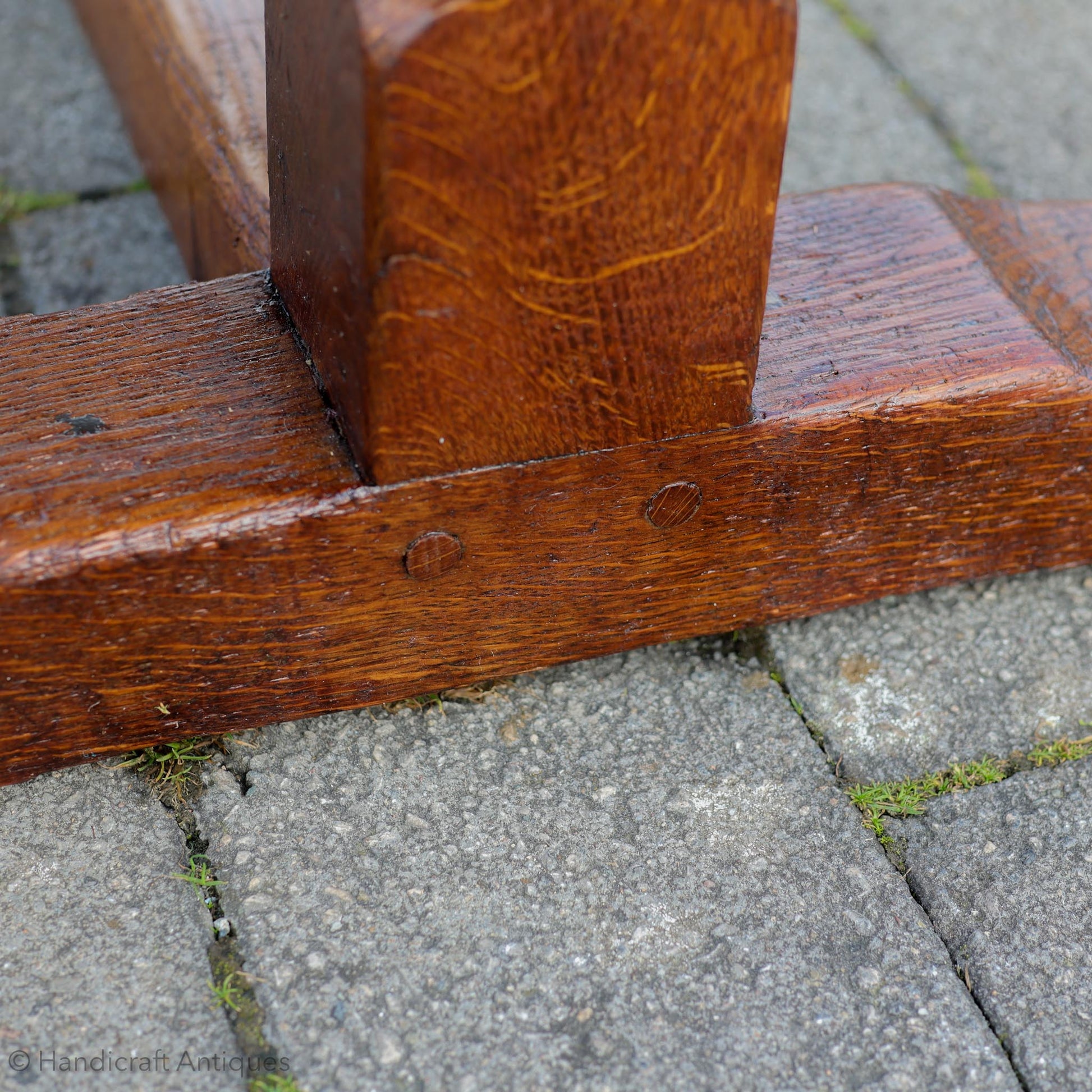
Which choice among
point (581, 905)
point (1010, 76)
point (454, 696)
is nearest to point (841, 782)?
point (581, 905)

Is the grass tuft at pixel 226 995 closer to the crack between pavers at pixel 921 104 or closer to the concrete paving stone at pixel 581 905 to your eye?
the concrete paving stone at pixel 581 905

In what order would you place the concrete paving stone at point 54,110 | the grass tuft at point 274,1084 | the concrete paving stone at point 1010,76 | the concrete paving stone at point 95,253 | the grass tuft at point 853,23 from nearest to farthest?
the grass tuft at point 274,1084
the concrete paving stone at point 95,253
the concrete paving stone at point 54,110
the concrete paving stone at point 1010,76
the grass tuft at point 853,23

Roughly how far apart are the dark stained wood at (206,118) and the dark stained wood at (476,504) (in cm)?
27

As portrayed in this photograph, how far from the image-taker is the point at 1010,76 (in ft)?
8.54

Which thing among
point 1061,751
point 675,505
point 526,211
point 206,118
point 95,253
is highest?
point 526,211

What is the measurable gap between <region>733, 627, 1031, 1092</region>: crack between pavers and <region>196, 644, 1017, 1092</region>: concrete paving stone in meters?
0.01

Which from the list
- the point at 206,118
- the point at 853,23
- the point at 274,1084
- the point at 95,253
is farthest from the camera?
the point at 853,23

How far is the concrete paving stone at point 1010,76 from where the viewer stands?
2396mm

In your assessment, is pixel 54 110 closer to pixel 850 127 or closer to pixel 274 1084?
pixel 850 127

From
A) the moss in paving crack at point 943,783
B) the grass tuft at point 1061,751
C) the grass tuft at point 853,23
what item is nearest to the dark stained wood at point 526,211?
the moss in paving crack at point 943,783

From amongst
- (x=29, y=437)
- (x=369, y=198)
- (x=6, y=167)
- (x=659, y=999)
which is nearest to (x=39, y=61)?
(x=6, y=167)

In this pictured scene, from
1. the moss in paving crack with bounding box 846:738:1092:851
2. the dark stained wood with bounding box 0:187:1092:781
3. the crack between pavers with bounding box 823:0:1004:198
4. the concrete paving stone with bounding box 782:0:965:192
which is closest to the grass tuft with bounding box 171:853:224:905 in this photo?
the dark stained wood with bounding box 0:187:1092:781

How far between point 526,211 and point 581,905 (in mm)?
665

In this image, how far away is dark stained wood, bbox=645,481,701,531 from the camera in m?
1.20
